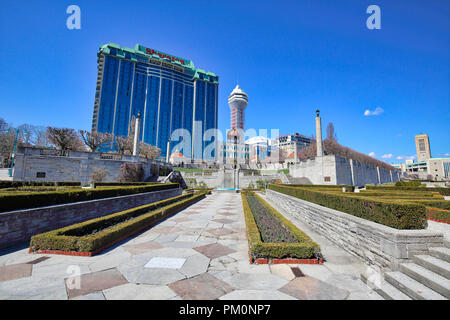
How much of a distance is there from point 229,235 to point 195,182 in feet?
104

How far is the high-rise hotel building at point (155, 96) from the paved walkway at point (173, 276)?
8675 centimetres

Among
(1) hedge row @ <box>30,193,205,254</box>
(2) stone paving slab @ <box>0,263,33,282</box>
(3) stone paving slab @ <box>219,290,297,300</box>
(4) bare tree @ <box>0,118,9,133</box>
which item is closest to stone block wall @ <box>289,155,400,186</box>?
(1) hedge row @ <box>30,193,205,254</box>

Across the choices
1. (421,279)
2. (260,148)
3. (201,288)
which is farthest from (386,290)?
(260,148)

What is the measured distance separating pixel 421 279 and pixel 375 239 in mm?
1138

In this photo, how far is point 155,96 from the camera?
307ft

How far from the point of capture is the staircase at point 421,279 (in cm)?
279

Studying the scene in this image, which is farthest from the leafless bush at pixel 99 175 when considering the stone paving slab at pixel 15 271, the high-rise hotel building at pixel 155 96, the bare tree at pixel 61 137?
the high-rise hotel building at pixel 155 96

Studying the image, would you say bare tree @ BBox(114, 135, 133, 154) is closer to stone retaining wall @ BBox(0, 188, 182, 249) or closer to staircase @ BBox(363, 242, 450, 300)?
stone retaining wall @ BBox(0, 188, 182, 249)

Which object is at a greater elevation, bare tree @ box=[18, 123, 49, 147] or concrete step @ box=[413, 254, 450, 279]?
bare tree @ box=[18, 123, 49, 147]

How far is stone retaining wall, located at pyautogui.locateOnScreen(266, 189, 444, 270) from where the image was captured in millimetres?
3559

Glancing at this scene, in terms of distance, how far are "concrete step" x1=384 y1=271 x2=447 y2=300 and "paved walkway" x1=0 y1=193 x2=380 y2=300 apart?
416mm

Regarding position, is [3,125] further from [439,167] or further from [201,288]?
[439,167]

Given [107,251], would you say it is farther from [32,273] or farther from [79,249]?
[32,273]

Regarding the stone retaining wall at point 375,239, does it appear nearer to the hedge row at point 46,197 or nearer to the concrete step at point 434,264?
the concrete step at point 434,264
